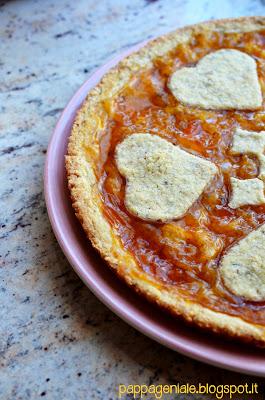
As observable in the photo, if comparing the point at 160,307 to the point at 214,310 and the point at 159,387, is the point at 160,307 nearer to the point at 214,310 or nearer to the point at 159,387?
the point at 214,310

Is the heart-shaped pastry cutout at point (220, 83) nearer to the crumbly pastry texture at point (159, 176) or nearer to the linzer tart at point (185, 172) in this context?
the linzer tart at point (185, 172)

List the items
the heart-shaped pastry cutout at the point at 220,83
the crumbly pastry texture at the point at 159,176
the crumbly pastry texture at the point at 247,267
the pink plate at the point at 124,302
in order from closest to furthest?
the pink plate at the point at 124,302, the crumbly pastry texture at the point at 247,267, the crumbly pastry texture at the point at 159,176, the heart-shaped pastry cutout at the point at 220,83

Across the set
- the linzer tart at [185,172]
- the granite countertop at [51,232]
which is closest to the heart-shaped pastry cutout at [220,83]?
the linzer tart at [185,172]

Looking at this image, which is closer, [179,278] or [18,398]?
[18,398]

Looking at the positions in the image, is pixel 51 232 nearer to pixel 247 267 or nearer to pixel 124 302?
pixel 124 302

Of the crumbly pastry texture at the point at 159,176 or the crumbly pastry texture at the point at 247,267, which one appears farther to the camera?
the crumbly pastry texture at the point at 159,176

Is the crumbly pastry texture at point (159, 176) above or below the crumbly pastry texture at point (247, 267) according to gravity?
above

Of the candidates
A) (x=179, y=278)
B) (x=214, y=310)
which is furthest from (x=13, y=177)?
(x=214, y=310)
